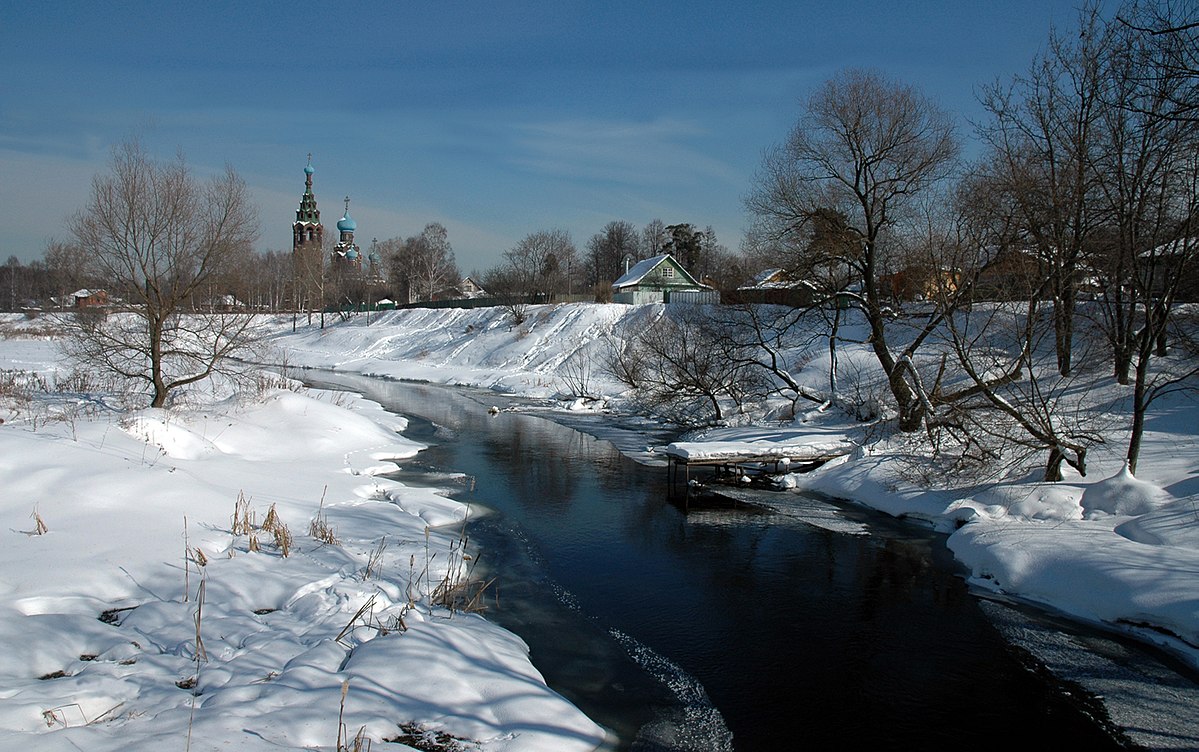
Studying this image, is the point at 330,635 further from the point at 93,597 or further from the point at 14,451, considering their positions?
the point at 14,451

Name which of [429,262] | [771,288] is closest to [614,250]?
[429,262]

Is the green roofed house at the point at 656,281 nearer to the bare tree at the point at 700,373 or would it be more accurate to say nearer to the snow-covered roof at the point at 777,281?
the bare tree at the point at 700,373

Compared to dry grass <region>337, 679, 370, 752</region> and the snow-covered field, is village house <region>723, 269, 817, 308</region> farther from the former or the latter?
dry grass <region>337, 679, 370, 752</region>

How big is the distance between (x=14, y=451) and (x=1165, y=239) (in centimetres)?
1894

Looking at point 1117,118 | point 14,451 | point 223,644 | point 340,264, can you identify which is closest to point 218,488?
point 14,451

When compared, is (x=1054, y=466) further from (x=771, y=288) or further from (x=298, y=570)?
(x=771, y=288)

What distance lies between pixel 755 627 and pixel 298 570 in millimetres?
5779

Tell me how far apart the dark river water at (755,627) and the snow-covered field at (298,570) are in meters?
0.76

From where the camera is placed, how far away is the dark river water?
734 centimetres

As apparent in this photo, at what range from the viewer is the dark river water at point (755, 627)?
7340 mm

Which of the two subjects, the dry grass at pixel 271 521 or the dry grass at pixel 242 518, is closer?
the dry grass at pixel 242 518

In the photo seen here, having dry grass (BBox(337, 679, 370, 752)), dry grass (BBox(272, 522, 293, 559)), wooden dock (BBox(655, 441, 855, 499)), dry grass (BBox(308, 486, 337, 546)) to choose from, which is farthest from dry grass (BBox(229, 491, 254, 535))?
wooden dock (BBox(655, 441, 855, 499))

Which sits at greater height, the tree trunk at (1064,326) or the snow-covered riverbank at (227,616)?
the tree trunk at (1064,326)

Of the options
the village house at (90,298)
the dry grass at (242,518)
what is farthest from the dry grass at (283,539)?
the village house at (90,298)
